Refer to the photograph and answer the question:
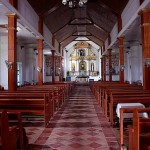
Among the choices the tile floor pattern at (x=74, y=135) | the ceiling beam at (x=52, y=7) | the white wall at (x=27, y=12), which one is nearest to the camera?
the tile floor pattern at (x=74, y=135)

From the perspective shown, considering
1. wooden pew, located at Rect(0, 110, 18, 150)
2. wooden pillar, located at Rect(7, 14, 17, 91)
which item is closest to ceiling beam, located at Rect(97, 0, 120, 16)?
wooden pillar, located at Rect(7, 14, 17, 91)

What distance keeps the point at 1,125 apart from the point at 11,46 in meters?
6.88

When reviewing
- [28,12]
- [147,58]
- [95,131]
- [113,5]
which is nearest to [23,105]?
[95,131]

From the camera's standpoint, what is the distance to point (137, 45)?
69.4 feet

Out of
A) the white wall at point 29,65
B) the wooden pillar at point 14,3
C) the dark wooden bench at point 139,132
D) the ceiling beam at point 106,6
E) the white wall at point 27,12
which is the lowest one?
the dark wooden bench at point 139,132

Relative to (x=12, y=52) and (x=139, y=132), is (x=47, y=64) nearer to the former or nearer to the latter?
(x=12, y=52)

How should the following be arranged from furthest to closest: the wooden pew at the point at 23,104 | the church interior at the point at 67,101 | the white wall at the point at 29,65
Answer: the white wall at the point at 29,65
the wooden pew at the point at 23,104
the church interior at the point at 67,101

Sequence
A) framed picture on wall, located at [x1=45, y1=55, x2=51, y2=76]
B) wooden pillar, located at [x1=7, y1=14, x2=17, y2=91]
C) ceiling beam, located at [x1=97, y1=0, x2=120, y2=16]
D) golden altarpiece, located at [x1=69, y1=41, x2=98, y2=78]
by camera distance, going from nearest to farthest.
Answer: wooden pillar, located at [x1=7, y1=14, x2=17, y2=91], ceiling beam, located at [x1=97, y1=0, x2=120, y2=16], framed picture on wall, located at [x1=45, y1=55, x2=51, y2=76], golden altarpiece, located at [x1=69, y1=41, x2=98, y2=78]

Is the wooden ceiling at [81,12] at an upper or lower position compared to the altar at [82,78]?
upper

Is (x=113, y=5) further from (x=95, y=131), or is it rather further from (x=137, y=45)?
(x=95, y=131)

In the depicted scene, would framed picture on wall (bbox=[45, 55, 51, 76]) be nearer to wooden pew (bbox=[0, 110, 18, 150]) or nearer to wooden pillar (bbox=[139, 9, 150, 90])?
wooden pillar (bbox=[139, 9, 150, 90])

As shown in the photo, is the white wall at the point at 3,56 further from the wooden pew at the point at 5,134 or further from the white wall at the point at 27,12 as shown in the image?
the wooden pew at the point at 5,134

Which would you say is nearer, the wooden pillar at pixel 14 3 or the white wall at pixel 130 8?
the wooden pillar at pixel 14 3

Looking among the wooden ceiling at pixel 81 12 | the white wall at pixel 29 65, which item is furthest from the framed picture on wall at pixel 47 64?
the white wall at pixel 29 65
